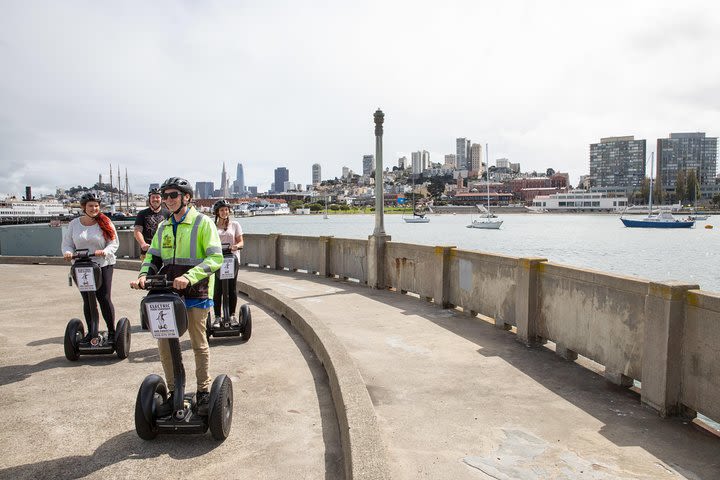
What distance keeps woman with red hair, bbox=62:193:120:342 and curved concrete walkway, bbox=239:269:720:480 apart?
314 centimetres

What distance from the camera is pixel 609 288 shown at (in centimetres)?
579

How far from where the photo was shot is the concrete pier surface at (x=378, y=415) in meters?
3.97

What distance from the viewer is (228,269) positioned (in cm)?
760

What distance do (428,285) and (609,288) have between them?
4677mm

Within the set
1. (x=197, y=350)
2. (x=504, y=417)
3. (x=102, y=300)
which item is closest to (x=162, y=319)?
(x=197, y=350)

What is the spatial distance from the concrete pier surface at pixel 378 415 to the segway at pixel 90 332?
0.17m

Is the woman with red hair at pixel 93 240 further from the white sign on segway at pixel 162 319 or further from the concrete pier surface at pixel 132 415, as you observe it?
the white sign on segway at pixel 162 319

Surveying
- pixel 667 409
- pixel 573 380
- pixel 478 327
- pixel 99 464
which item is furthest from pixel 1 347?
pixel 667 409

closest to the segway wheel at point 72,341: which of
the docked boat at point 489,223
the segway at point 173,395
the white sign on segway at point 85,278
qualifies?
the white sign on segway at point 85,278

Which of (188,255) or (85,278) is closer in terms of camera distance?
(188,255)

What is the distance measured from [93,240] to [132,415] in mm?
2403

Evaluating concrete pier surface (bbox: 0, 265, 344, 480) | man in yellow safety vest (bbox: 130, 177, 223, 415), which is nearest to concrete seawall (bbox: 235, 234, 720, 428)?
concrete pier surface (bbox: 0, 265, 344, 480)

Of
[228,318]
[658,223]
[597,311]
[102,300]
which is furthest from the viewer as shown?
[658,223]

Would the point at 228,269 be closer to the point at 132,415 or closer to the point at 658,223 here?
the point at 132,415
